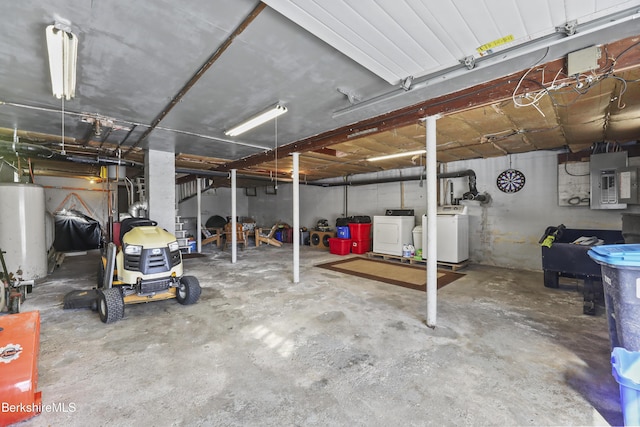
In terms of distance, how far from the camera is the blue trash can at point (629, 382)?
4.94ft

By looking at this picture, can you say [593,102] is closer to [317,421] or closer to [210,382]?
[317,421]

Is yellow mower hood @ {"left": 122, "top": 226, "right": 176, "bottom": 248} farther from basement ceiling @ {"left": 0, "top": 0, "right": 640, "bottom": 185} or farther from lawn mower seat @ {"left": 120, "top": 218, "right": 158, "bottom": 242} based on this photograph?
basement ceiling @ {"left": 0, "top": 0, "right": 640, "bottom": 185}

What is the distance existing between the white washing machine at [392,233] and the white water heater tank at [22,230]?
7.02m

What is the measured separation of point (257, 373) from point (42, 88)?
3.47 m

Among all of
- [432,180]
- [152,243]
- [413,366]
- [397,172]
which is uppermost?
[397,172]

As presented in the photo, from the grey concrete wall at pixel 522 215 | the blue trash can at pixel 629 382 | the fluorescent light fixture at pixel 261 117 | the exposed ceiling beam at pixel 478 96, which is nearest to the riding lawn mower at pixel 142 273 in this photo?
the fluorescent light fixture at pixel 261 117

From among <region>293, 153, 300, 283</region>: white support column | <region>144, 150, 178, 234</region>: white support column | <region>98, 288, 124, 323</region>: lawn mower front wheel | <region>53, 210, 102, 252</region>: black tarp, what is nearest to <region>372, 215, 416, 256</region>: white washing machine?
<region>293, 153, 300, 283</region>: white support column

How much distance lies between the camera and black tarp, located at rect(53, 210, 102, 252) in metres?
7.40

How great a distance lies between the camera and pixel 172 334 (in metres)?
2.78

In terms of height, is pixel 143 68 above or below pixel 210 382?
above

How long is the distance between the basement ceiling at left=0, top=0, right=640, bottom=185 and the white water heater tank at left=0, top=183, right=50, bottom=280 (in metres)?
0.80

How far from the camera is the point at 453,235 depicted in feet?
18.6

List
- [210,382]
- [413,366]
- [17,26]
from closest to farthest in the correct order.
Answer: [17,26] < [210,382] < [413,366]

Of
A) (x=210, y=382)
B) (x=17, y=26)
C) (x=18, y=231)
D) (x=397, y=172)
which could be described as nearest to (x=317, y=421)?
(x=210, y=382)
